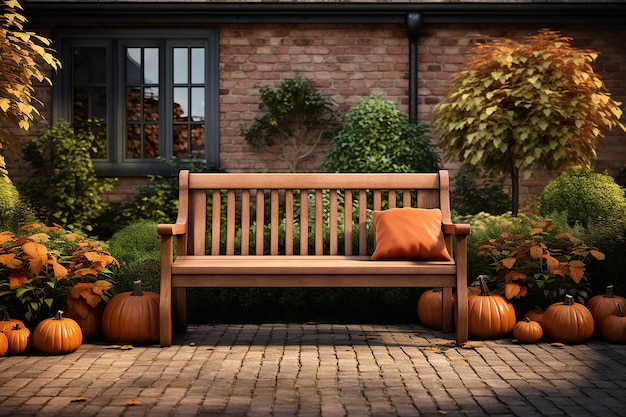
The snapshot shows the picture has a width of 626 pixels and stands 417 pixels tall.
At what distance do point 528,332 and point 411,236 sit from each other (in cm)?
96

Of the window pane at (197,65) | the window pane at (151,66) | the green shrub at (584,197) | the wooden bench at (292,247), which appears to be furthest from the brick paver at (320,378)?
the window pane at (151,66)

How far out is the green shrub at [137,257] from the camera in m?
6.15

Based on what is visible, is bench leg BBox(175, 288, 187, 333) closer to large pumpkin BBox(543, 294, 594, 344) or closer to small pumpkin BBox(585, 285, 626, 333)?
large pumpkin BBox(543, 294, 594, 344)

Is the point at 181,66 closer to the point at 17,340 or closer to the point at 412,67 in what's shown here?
the point at 412,67

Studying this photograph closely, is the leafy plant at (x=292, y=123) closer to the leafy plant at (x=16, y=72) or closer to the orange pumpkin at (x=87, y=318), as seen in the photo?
the leafy plant at (x=16, y=72)

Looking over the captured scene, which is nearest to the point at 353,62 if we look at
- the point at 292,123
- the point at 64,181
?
the point at 292,123

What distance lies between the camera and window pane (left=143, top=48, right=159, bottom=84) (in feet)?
35.4

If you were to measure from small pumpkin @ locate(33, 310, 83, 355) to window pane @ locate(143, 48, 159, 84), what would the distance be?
629 centimetres

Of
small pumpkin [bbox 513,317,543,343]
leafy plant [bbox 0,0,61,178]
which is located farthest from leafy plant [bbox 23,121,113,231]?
small pumpkin [bbox 513,317,543,343]

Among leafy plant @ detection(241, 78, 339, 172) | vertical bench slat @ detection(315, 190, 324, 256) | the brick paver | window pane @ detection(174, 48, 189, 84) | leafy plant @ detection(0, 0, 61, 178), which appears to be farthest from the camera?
window pane @ detection(174, 48, 189, 84)

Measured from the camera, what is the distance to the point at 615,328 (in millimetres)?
5270

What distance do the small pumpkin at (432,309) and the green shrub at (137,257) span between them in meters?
1.95

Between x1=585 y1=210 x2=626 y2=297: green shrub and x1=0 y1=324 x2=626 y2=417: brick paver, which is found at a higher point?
x1=585 y1=210 x2=626 y2=297: green shrub

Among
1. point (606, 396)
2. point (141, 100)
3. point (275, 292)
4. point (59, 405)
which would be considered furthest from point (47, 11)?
point (606, 396)
